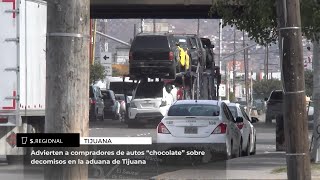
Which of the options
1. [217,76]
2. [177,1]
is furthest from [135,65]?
[217,76]

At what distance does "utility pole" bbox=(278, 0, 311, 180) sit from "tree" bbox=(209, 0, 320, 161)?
20.3 feet

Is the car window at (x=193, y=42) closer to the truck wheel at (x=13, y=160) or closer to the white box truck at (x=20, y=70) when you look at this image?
the white box truck at (x=20, y=70)

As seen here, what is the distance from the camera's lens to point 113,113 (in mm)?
48250

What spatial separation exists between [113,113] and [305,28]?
33.6 meters

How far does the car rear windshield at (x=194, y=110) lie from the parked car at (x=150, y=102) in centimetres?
1690

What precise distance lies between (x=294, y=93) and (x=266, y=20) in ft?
21.8

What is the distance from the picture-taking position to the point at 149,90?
121 feet

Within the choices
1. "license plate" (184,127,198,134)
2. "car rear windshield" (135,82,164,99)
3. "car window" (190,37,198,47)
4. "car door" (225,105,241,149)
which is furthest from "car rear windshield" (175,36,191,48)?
"license plate" (184,127,198,134)

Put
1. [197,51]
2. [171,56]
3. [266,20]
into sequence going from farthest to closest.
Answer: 1. [197,51]
2. [171,56]
3. [266,20]

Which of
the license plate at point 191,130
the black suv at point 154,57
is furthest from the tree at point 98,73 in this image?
the license plate at point 191,130

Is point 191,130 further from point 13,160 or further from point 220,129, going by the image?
point 13,160

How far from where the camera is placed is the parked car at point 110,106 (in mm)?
46534

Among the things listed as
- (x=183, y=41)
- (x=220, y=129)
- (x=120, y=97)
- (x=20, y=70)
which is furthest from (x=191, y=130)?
(x=120, y=97)

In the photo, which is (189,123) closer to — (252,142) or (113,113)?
(252,142)
